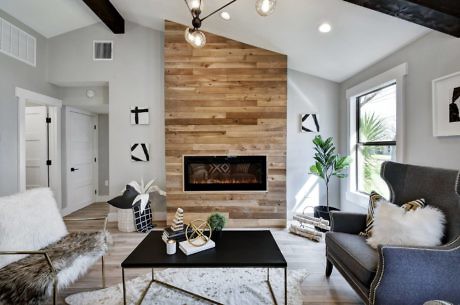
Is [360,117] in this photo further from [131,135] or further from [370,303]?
[131,135]

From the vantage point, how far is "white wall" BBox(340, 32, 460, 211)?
80.8 inches

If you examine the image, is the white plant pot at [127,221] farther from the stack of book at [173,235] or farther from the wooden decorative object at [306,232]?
the wooden decorative object at [306,232]

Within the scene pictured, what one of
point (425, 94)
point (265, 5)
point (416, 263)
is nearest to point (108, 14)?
point (265, 5)

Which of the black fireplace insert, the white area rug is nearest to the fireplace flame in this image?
the black fireplace insert

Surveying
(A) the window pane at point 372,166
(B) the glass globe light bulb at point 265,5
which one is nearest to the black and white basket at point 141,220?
(B) the glass globe light bulb at point 265,5

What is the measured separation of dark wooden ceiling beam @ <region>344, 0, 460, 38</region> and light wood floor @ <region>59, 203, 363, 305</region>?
91.7 inches

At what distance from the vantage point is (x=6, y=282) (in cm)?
150

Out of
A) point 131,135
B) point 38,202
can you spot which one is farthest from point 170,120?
point 38,202


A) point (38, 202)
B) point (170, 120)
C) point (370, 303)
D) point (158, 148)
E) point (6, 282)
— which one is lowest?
point (370, 303)

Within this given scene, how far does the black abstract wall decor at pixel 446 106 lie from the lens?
1.98 meters

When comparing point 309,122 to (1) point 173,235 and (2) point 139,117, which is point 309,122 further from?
(1) point 173,235

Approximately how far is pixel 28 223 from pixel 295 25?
133 inches

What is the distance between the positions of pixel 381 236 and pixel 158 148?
3355 mm

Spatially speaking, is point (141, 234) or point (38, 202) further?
point (141, 234)
